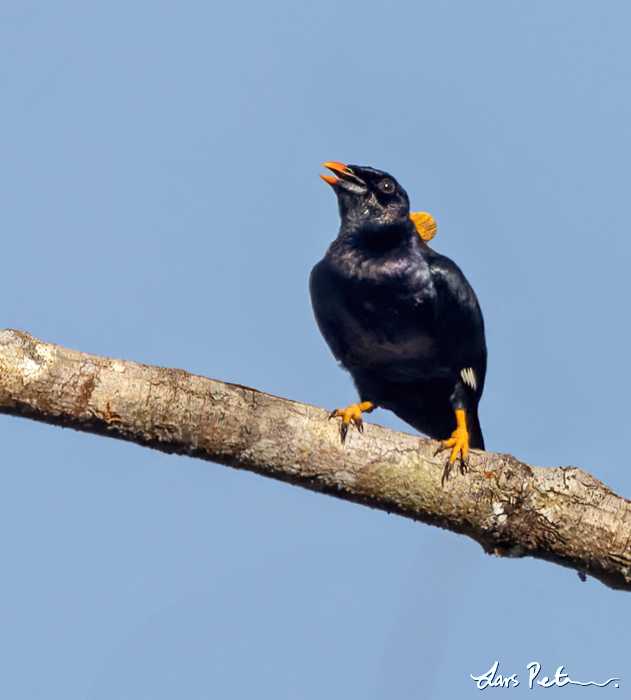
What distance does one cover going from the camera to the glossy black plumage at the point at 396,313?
578 cm

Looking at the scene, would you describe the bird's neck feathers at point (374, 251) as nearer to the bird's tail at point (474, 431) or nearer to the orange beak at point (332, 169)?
the orange beak at point (332, 169)

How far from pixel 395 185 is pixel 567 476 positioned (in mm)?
3080

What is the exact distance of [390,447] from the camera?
4.04 metres

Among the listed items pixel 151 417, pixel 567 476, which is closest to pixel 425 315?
pixel 567 476

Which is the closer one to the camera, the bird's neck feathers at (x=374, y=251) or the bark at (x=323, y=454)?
the bark at (x=323, y=454)

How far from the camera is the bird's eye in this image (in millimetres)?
6230

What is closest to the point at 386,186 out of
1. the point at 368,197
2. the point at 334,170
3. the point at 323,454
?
the point at 368,197

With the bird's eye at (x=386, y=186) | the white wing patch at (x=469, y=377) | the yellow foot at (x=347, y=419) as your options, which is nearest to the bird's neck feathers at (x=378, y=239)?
the bird's eye at (x=386, y=186)

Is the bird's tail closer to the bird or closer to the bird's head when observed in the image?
the bird

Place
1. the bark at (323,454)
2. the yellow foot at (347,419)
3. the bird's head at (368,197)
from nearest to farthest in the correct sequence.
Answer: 1. the bark at (323,454)
2. the yellow foot at (347,419)
3. the bird's head at (368,197)

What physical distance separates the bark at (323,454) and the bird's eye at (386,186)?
273cm

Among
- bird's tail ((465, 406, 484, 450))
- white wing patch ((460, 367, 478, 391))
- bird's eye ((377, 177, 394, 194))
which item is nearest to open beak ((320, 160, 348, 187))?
bird's eye ((377, 177, 394, 194))

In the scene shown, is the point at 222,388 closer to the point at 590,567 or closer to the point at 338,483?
the point at 338,483

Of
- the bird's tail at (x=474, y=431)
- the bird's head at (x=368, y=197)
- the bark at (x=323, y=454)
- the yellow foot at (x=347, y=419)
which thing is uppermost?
the bird's head at (x=368, y=197)
